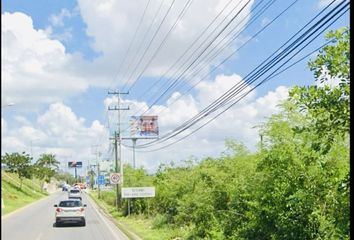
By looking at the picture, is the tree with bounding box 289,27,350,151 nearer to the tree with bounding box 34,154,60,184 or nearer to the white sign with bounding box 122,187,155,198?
the white sign with bounding box 122,187,155,198

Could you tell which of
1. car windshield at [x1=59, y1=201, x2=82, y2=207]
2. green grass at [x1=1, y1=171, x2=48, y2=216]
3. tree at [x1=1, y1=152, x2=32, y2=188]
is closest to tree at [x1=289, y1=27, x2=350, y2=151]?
car windshield at [x1=59, y1=201, x2=82, y2=207]

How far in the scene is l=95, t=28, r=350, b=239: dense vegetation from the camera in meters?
8.24

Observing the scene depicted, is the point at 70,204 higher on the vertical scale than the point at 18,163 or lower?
lower

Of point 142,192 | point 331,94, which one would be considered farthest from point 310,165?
point 142,192

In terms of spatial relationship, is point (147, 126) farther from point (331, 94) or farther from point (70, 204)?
point (331, 94)

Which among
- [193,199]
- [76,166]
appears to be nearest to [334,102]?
[193,199]

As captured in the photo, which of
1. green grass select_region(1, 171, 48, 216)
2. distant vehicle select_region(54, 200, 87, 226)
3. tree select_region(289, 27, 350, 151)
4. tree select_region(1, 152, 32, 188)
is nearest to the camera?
tree select_region(289, 27, 350, 151)

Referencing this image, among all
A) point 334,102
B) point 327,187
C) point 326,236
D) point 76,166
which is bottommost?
point 326,236

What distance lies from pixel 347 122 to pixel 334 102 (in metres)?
0.32

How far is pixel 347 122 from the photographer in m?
8.02

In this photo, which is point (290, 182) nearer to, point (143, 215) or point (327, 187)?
point (327, 187)

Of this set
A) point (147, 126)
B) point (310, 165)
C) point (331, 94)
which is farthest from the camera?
point (147, 126)

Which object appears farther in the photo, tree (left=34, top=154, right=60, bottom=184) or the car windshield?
tree (left=34, top=154, right=60, bottom=184)

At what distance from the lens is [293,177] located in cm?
1238
